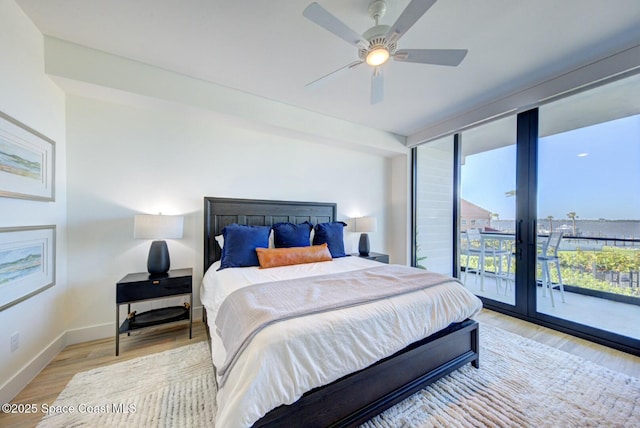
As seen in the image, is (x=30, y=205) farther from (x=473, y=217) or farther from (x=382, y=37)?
(x=473, y=217)

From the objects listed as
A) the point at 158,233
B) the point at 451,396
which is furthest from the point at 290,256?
the point at 451,396

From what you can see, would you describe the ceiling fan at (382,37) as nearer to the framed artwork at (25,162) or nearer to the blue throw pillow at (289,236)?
the blue throw pillow at (289,236)

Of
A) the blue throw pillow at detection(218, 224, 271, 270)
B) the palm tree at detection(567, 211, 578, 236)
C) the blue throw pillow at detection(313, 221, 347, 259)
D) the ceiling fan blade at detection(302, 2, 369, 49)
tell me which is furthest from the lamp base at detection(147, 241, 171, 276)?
the palm tree at detection(567, 211, 578, 236)

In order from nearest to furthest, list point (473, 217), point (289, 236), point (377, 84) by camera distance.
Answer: point (377, 84) → point (289, 236) → point (473, 217)

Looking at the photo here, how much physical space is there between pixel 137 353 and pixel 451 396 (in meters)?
2.67

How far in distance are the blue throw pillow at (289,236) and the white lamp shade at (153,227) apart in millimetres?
1123

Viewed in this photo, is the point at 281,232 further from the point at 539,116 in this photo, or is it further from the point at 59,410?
the point at 539,116

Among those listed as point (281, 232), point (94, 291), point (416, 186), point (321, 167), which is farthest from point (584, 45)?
point (94, 291)

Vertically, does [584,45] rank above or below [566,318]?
above

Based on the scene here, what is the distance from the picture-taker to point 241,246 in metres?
2.58

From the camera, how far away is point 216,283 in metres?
2.15

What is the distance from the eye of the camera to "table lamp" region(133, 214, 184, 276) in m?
2.29

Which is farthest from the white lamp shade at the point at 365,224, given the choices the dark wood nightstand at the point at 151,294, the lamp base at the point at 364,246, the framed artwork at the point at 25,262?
the framed artwork at the point at 25,262

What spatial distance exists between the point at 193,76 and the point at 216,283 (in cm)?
220
